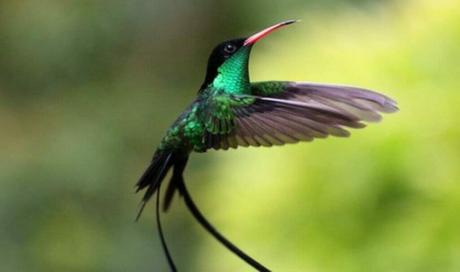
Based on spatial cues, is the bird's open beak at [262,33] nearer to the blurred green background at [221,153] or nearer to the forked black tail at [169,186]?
the forked black tail at [169,186]

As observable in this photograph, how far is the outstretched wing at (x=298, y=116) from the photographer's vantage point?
49 cm

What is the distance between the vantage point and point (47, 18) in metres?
2.71

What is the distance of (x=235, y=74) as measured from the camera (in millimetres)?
588

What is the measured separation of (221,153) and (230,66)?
1217 mm

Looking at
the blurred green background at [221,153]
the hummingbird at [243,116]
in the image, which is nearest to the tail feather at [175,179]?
the hummingbird at [243,116]

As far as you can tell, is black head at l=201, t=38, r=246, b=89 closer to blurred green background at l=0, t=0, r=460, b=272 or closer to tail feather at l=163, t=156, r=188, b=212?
tail feather at l=163, t=156, r=188, b=212

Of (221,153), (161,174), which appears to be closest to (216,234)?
(161,174)

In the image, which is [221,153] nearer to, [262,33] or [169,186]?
[169,186]

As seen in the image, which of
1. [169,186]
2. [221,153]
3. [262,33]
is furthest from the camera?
[221,153]

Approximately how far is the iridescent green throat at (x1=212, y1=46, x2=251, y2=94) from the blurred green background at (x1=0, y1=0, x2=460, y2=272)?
810mm

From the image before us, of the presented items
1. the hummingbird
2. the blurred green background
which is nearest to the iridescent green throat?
the hummingbird

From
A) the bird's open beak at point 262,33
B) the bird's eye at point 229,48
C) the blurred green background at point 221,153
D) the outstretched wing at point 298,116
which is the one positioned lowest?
the blurred green background at point 221,153

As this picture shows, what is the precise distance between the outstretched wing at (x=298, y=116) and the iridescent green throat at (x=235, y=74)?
0.04ft

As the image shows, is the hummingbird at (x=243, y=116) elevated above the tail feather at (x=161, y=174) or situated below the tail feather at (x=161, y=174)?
above
